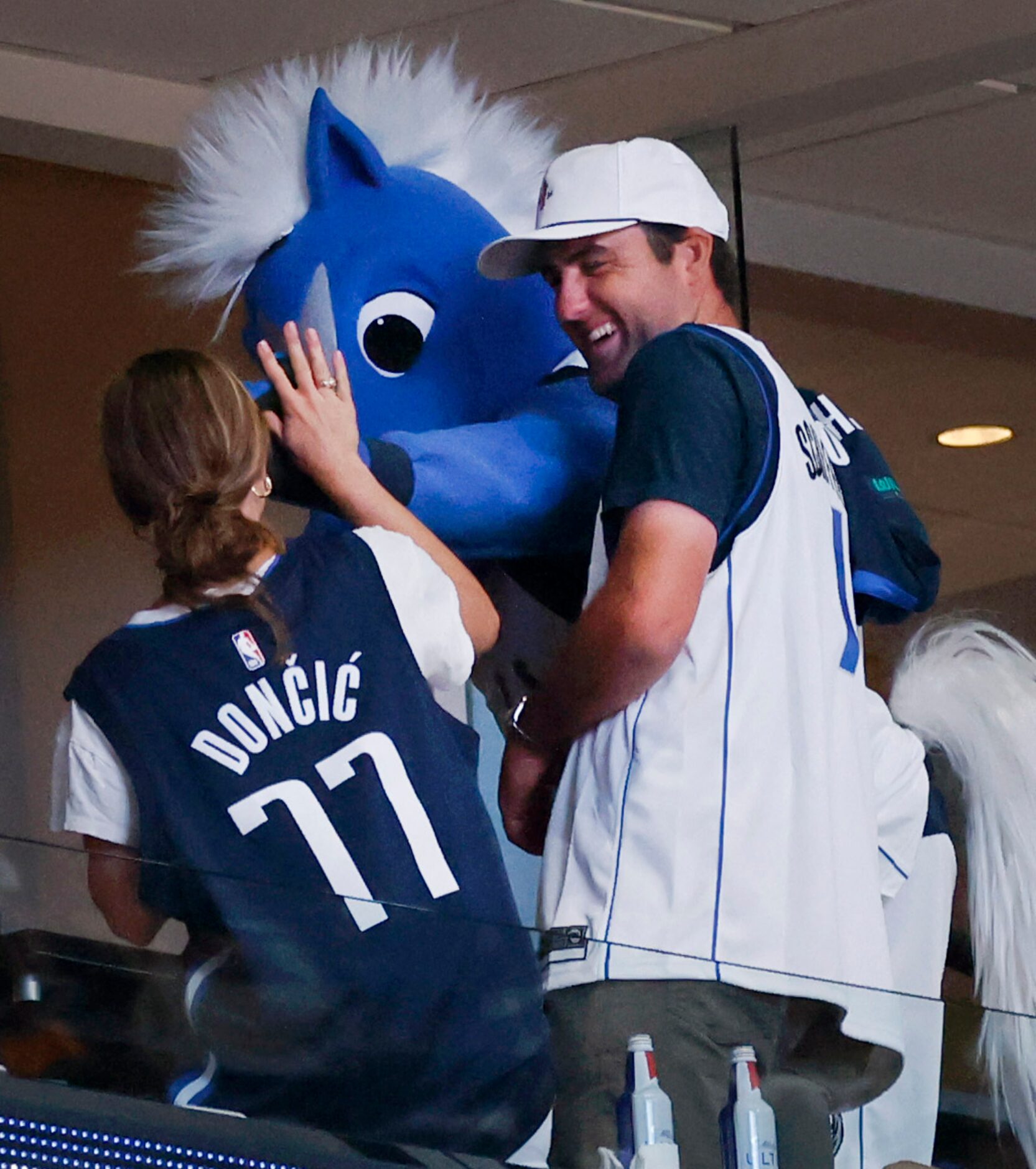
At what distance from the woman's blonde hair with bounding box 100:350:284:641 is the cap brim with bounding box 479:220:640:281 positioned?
34 centimetres

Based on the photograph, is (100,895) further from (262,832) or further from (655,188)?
(655,188)

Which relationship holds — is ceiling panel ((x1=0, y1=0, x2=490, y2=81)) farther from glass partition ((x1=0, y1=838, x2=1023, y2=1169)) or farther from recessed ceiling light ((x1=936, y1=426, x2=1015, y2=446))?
glass partition ((x1=0, y1=838, x2=1023, y2=1169))

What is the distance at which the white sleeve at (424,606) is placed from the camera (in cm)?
155

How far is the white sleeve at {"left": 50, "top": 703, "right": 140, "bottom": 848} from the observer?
4.89 ft

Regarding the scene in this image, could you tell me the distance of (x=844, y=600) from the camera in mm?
1710

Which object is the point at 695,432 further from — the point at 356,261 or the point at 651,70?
the point at 651,70

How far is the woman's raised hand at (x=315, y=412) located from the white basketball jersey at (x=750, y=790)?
12.9 inches

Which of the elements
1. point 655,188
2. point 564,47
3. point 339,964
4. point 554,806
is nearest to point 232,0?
point 564,47

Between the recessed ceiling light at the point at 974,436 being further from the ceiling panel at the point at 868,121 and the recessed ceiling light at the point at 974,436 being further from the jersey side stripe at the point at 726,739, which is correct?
the jersey side stripe at the point at 726,739

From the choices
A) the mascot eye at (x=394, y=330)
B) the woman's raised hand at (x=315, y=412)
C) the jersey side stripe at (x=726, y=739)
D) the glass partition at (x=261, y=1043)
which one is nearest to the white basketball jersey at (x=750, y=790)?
the jersey side stripe at (x=726, y=739)

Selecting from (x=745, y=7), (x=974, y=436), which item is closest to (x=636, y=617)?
(x=745, y=7)

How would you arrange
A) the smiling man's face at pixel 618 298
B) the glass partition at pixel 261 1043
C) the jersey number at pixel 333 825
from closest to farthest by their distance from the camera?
the glass partition at pixel 261 1043, the jersey number at pixel 333 825, the smiling man's face at pixel 618 298

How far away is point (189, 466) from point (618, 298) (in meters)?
0.43

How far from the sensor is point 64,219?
9.16ft
